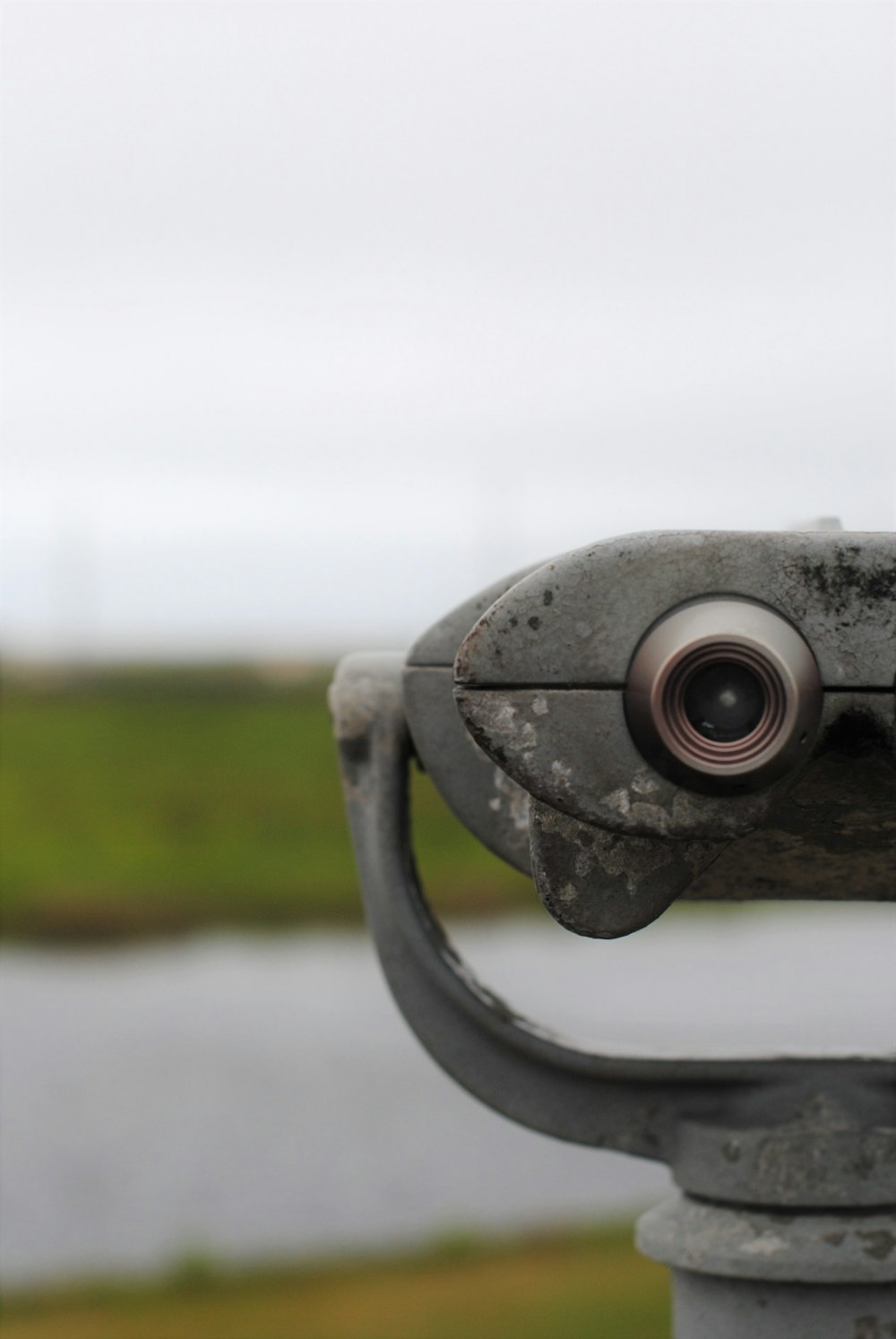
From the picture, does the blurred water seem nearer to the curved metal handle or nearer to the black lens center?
the curved metal handle

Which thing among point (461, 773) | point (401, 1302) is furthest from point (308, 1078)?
point (461, 773)

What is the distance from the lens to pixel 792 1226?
4.33ft

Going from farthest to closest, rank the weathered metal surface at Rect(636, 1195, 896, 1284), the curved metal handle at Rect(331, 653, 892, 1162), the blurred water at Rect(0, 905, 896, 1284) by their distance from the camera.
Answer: the blurred water at Rect(0, 905, 896, 1284) → the curved metal handle at Rect(331, 653, 892, 1162) → the weathered metal surface at Rect(636, 1195, 896, 1284)

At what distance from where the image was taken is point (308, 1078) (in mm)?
7523

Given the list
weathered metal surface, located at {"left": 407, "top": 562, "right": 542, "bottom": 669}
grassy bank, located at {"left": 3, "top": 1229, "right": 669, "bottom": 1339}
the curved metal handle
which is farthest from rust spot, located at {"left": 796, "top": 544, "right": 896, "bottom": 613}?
grassy bank, located at {"left": 3, "top": 1229, "right": 669, "bottom": 1339}

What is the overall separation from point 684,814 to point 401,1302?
2.46m

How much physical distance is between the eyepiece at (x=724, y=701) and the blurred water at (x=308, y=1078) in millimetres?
547

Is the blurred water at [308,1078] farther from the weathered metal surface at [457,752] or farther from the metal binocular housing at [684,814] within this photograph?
the weathered metal surface at [457,752]

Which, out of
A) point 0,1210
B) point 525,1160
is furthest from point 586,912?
point 525,1160

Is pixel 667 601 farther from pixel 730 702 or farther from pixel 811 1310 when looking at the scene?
pixel 811 1310

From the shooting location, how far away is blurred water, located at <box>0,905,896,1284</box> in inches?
194

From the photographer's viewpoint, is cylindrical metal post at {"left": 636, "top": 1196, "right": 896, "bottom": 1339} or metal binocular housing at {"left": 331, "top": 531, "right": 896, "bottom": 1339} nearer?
metal binocular housing at {"left": 331, "top": 531, "right": 896, "bottom": 1339}

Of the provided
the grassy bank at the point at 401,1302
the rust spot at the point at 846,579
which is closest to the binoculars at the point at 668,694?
A: the rust spot at the point at 846,579

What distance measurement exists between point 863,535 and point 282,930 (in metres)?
11.1
